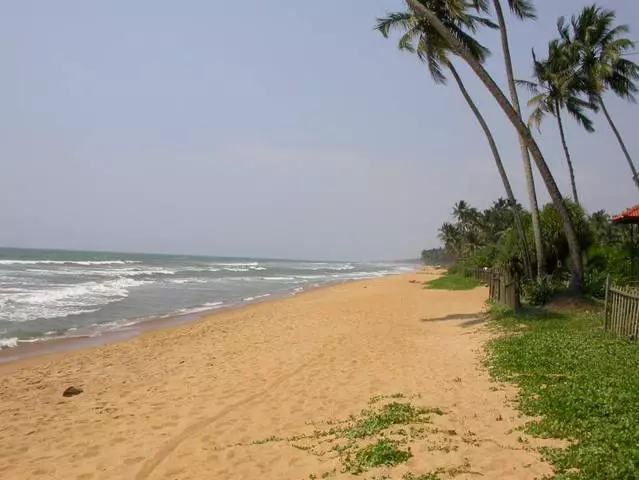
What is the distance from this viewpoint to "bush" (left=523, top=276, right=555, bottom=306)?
15.0 metres

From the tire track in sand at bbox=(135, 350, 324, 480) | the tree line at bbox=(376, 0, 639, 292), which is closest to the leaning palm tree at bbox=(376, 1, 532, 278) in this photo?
the tree line at bbox=(376, 0, 639, 292)

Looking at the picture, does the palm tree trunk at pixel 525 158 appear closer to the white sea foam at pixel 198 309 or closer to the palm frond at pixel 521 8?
the palm frond at pixel 521 8

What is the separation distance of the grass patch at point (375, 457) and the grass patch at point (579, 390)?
1347 millimetres

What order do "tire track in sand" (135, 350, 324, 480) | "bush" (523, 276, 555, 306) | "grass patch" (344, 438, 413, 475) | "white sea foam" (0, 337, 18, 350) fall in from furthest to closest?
"bush" (523, 276, 555, 306) → "white sea foam" (0, 337, 18, 350) → "tire track in sand" (135, 350, 324, 480) → "grass patch" (344, 438, 413, 475)

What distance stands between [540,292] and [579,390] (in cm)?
930

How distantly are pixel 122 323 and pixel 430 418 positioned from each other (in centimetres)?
1424

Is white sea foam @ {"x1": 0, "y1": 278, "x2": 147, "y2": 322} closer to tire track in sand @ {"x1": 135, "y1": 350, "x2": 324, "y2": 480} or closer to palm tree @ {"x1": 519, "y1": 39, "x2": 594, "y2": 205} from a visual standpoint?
tire track in sand @ {"x1": 135, "y1": 350, "x2": 324, "y2": 480}

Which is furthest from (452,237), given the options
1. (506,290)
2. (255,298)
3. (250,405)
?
(250,405)

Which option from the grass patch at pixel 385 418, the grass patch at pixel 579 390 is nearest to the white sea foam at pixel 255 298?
the grass patch at pixel 579 390

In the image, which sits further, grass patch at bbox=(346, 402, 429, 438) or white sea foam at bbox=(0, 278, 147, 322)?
white sea foam at bbox=(0, 278, 147, 322)

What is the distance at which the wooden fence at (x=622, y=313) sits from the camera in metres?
9.48

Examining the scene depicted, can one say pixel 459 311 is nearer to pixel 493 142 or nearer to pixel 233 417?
pixel 493 142

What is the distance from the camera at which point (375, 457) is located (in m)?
4.91

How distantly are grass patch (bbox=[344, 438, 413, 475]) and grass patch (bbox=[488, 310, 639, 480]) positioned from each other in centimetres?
135
